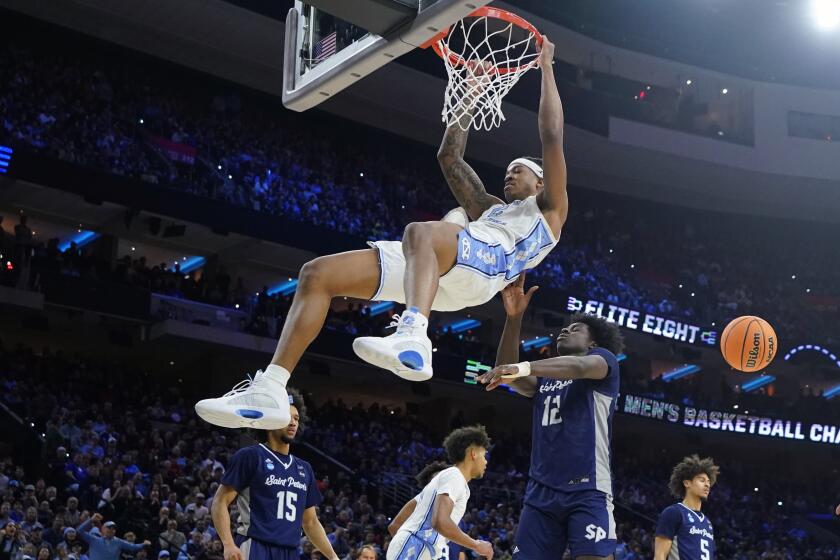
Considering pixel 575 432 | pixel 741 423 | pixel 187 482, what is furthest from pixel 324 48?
pixel 741 423

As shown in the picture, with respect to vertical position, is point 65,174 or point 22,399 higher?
point 65,174

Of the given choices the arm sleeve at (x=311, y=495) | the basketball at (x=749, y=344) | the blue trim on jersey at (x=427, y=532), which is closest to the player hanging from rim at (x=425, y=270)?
the arm sleeve at (x=311, y=495)

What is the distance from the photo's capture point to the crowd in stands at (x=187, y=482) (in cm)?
1320

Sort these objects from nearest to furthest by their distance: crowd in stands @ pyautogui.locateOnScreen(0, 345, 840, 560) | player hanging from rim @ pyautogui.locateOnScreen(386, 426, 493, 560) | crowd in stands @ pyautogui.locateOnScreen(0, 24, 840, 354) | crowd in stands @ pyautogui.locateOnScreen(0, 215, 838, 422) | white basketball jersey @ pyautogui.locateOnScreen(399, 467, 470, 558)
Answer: player hanging from rim @ pyautogui.locateOnScreen(386, 426, 493, 560), white basketball jersey @ pyautogui.locateOnScreen(399, 467, 470, 558), crowd in stands @ pyautogui.locateOnScreen(0, 345, 840, 560), crowd in stands @ pyautogui.locateOnScreen(0, 215, 838, 422), crowd in stands @ pyautogui.locateOnScreen(0, 24, 840, 354)

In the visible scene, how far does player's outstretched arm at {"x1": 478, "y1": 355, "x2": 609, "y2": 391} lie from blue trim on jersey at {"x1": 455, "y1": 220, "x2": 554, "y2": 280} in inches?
19.5

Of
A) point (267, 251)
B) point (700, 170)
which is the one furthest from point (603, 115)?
point (267, 251)

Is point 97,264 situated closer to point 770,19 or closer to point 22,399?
point 22,399

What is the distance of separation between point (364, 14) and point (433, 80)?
74.9 ft

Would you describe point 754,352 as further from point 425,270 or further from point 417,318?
point 417,318

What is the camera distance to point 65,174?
70.0 ft

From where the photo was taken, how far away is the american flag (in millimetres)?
6078

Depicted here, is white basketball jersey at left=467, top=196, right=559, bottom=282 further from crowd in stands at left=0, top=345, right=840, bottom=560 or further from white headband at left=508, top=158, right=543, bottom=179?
crowd in stands at left=0, top=345, right=840, bottom=560

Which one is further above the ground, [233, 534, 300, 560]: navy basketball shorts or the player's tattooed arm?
the player's tattooed arm

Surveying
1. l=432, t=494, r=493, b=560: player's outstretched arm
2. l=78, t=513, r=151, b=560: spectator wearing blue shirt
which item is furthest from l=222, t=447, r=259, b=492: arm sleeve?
l=78, t=513, r=151, b=560: spectator wearing blue shirt
